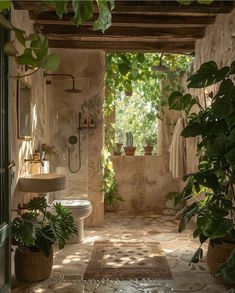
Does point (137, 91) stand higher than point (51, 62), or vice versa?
point (137, 91)

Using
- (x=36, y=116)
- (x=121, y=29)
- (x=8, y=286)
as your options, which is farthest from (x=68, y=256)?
(x=121, y=29)

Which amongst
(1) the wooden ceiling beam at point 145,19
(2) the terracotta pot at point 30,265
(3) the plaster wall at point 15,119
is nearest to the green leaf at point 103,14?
(3) the plaster wall at point 15,119

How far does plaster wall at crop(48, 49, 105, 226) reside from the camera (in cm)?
459

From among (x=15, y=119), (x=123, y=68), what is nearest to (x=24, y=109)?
(x=15, y=119)

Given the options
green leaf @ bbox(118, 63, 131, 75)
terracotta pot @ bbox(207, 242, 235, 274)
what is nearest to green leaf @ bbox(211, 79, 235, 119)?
terracotta pot @ bbox(207, 242, 235, 274)

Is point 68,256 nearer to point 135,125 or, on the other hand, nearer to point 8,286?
point 8,286

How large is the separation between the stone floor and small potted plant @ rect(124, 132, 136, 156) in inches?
48.7

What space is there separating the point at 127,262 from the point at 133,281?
46 centimetres

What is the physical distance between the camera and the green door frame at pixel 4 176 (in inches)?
87.7

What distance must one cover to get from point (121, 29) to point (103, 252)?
7.66 ft

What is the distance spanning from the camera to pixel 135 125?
5797 millimetres

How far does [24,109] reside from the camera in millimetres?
3207

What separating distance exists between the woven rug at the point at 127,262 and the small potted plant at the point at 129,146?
2002 mm

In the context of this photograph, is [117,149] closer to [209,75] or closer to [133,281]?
[133,281]
